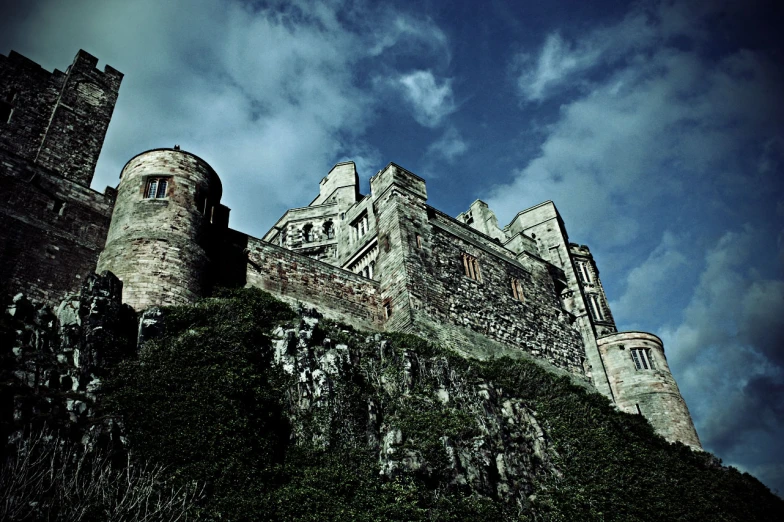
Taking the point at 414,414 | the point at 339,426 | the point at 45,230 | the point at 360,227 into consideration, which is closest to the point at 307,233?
the point at 360,227

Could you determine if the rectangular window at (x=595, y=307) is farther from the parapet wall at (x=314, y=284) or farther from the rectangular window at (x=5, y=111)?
the rectangular window at (x=5, y=111)

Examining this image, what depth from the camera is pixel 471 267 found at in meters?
30.7

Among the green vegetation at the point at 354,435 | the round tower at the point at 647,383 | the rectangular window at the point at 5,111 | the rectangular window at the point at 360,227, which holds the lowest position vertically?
the green vegetation at the point at 354,435

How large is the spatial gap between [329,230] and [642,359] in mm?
20828

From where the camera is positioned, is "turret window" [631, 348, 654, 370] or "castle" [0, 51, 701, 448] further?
"turret window" [631, 348, 654, 370]

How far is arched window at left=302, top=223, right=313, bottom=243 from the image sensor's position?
40166 millimetres

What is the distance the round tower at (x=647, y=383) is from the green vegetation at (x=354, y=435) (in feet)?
18.2

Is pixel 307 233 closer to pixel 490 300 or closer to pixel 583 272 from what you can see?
pixel 490 300

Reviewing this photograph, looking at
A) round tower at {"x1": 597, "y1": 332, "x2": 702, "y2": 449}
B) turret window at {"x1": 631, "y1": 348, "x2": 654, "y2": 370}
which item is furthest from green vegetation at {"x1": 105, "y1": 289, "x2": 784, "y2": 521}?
turret window at {"x1": 631, "y1": 348, "x2": 654, "y2": 370}

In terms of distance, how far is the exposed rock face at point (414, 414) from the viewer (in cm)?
1697

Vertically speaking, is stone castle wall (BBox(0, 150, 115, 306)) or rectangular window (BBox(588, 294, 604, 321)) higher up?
rectangular window (BBox(588, 294, 604, 321))

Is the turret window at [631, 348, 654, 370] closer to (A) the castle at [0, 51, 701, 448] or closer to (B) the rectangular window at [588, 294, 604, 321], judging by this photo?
(A) the castle at [0, 51, 701, 448]

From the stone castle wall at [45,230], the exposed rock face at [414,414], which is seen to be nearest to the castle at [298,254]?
the stone castle wall at [45,230]

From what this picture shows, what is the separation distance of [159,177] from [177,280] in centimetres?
460
